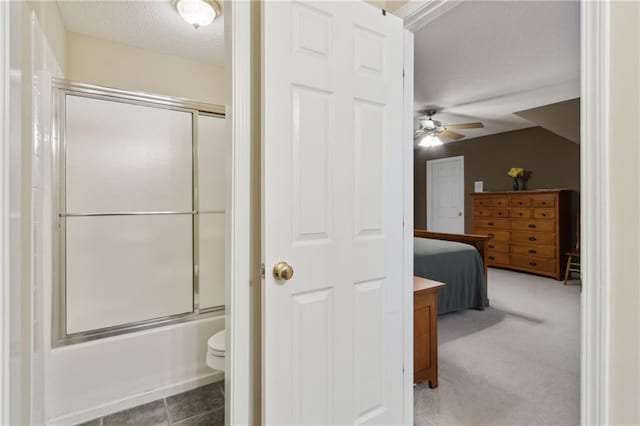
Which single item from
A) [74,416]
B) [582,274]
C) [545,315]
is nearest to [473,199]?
[545,315]

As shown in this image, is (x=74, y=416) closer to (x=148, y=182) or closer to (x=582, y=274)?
(x=148, y=182)

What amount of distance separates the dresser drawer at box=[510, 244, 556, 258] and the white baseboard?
5.11 metres

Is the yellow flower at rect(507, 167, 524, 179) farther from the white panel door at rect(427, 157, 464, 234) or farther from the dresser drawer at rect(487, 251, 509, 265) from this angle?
the dresser drawer at rect(487, 251, 509, 265)

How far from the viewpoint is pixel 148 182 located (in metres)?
2.13

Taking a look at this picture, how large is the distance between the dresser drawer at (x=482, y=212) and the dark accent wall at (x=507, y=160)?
0.49m

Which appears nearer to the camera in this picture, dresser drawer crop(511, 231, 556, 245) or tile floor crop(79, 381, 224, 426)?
tile floor crop(79, 381, 224, 426)

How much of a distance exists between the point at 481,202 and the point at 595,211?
18.2 ft

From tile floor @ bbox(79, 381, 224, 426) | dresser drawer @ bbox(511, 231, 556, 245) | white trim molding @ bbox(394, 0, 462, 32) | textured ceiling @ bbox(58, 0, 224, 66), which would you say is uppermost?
textured ceiling @ bbox(58, 0, 224, 66)

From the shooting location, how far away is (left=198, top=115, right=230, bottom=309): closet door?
7.56 feet

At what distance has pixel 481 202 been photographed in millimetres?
5898

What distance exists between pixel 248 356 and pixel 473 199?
19.1 feet

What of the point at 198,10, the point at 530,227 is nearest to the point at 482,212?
the point at 530,227

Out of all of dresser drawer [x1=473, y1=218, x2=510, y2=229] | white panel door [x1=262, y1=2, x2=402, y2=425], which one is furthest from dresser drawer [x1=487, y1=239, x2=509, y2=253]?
white panel door [x1=262, y1=2, x2=402, y2=425]

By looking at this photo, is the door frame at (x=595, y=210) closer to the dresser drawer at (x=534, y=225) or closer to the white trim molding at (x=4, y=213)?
the white trim molding at (x=4, y=213)
